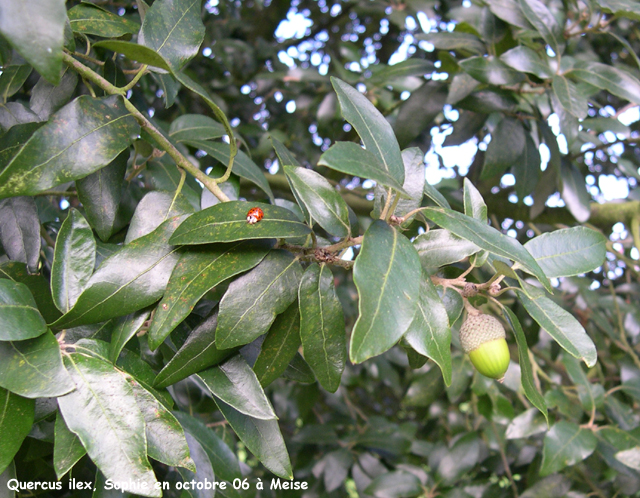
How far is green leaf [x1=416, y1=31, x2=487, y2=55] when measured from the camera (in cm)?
120

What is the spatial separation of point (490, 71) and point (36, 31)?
3.10ft

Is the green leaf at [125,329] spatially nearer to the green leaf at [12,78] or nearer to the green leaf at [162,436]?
the green leaf at [162,436]

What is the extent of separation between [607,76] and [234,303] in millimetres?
995

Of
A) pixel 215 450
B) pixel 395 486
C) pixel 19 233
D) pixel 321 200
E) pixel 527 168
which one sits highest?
pixel 321 200

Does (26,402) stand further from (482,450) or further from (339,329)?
(482,450)

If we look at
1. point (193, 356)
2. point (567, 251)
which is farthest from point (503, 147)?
point (193, 356)

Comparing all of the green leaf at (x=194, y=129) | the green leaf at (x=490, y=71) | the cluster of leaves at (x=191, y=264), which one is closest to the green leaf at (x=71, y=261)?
the cluster of leaves at (x=191, y=264)

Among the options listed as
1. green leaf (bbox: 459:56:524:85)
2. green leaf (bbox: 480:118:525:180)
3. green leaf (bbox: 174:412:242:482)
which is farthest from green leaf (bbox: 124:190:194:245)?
green leaf (bbox: 480:118:525:180)

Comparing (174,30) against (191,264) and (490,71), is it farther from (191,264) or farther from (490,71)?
(490,71)

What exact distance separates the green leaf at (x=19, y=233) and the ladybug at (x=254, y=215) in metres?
0.34

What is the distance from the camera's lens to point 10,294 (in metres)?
0.50

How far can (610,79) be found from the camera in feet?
3.47

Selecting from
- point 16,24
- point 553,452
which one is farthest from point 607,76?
point 16,24

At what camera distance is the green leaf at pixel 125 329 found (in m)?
0.54
